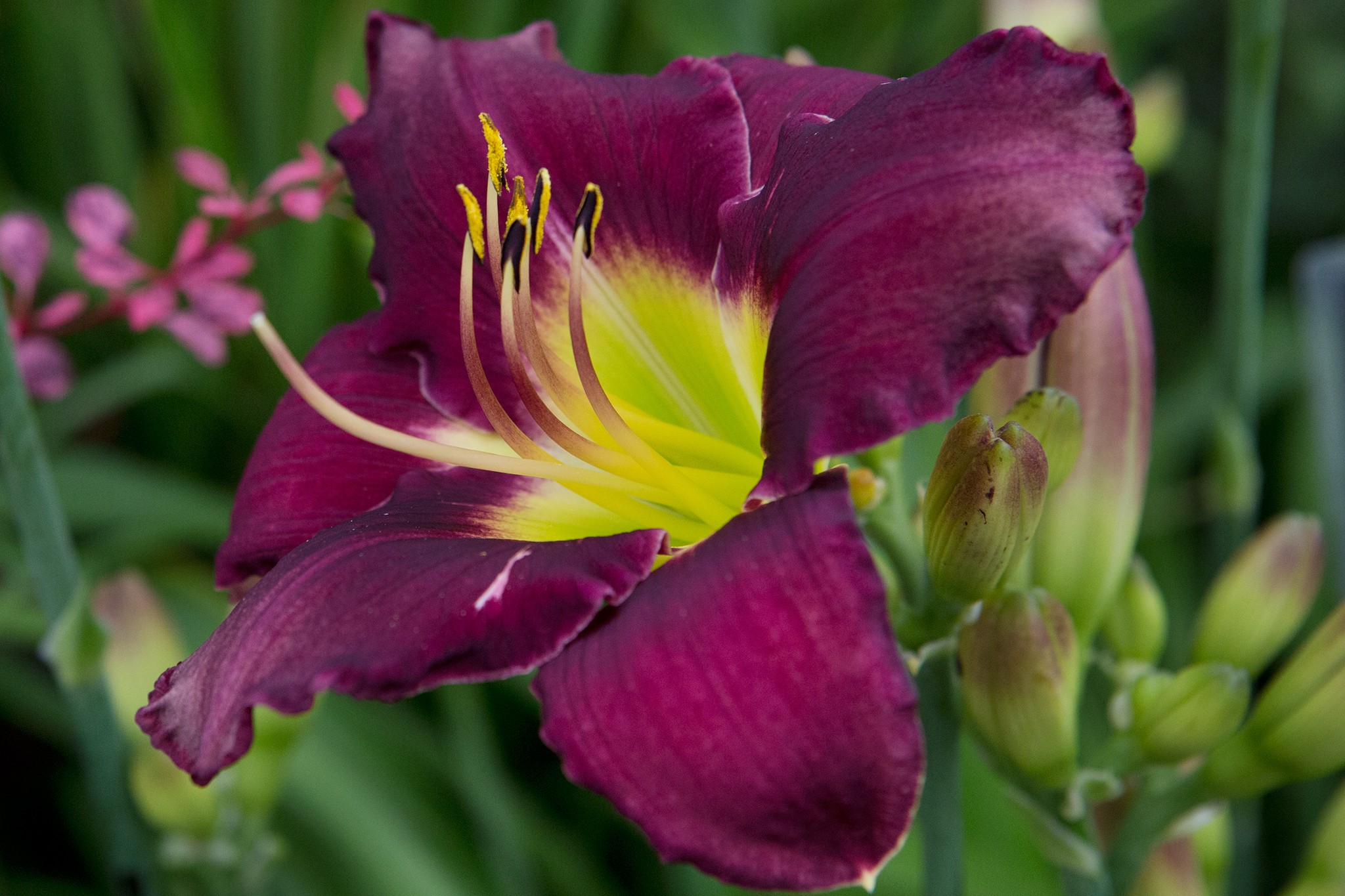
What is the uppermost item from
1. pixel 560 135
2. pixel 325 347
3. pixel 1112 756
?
pixel 560 135

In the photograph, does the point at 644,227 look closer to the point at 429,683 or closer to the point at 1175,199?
the point at 429,683

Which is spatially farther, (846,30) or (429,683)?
(846,30)

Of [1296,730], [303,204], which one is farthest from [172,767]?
[1296,730]

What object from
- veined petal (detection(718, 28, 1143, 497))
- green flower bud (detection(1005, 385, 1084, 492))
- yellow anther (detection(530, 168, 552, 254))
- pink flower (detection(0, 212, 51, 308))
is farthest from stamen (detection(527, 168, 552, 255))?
pink flower (detection(0, 212, 51, 308))

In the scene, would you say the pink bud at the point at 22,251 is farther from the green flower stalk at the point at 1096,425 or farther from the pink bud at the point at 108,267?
the green flower stalk at the point at 1096,425

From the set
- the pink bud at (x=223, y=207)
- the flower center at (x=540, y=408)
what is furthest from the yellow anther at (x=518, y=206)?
the pink bud at (x=223, y=207)

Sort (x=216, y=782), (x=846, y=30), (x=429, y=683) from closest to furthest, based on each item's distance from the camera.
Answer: (x=429, y=683) < (x=216, y=782) < (x=846, y=30)

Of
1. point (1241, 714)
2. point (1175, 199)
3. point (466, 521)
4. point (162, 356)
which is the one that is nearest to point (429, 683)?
point (466, 521)
